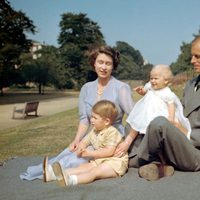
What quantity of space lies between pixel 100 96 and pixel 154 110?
0.90 meters

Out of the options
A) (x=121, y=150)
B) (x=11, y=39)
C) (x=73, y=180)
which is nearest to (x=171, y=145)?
(x=121, y=150)

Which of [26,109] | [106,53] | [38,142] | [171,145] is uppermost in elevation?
[106,53]

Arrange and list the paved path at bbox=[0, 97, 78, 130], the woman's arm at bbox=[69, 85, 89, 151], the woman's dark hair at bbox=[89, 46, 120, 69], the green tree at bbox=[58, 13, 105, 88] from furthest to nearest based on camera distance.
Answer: the green tree at bbox=[58, 13, 105, 88]
the paved path at bbox=[0, 97, 78, 130]
the woman's arm at bbox=[69, 85, 89, 151]
the woman's dark hair at bbox=[89, 46, 120, 69]

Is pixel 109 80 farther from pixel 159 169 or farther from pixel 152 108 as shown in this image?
pixel 159 169

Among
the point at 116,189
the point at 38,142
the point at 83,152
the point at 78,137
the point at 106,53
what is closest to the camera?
the point at 116,189

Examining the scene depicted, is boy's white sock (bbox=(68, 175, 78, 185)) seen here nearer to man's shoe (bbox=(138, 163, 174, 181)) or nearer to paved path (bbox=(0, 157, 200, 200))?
paved path (bbox=(0, 157, 200, 200))

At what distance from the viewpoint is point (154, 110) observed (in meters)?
4.64

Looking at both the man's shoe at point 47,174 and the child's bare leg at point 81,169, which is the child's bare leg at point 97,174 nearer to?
the child's bare leg at point 81,169

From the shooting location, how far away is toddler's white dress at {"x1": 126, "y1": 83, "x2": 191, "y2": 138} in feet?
15.1

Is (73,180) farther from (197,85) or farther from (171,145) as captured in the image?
(197,85)

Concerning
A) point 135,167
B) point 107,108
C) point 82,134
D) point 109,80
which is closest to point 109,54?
point 109,80

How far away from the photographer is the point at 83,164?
4703 millimetres

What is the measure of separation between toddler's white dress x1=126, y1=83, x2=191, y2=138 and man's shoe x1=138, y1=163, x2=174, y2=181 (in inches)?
16.7

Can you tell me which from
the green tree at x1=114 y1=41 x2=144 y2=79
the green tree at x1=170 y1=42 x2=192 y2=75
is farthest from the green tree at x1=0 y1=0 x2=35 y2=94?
the green tree at x1=114 y1=41 x2=144 y2=79
